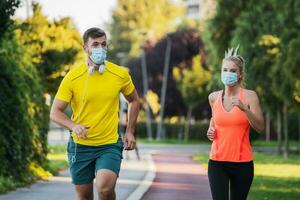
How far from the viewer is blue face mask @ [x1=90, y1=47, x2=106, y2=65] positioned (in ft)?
23.5

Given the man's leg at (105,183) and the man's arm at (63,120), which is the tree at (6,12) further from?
the man's leg at (105,183)

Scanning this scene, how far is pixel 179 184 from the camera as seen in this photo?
58.0 ft

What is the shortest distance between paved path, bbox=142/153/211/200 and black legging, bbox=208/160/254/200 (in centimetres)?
650

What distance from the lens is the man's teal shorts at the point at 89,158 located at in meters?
7.21

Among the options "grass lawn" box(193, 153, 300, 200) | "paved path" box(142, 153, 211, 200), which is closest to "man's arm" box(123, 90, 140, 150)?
"paved path" box(142, 153, 211, 200)

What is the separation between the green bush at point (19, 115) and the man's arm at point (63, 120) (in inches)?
279

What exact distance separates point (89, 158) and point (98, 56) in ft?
2.73

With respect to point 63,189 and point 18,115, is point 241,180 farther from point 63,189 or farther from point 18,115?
point 18,115

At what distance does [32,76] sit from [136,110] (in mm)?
10224

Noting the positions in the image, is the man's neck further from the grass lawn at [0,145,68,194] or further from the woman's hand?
the grass lawn at [0,145,68,194]

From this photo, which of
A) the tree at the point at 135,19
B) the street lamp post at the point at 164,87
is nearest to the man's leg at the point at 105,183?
the street lamp post at the point at 164,87

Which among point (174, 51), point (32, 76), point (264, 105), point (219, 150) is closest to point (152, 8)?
point (174, 51)

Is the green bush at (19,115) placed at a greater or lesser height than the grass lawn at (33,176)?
greater

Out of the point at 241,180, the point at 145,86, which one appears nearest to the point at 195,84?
the point at 145,86
